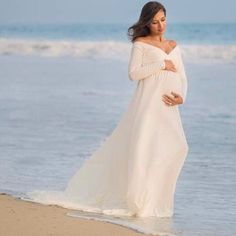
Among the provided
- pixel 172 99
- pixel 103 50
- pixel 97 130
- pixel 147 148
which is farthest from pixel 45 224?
pixel 103 50

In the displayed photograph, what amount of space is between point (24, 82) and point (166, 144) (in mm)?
14448

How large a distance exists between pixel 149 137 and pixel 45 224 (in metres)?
1.41

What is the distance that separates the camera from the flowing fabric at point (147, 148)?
7605 mm

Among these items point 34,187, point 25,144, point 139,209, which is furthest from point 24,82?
point 139,209

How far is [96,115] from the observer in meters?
15.2

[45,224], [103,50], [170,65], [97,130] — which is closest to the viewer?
[45,224]

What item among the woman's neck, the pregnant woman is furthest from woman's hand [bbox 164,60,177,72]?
the woman's neck

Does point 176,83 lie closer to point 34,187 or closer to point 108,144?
point 108,144

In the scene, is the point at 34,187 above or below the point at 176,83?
below

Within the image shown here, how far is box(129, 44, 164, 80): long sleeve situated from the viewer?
7590 millimetres

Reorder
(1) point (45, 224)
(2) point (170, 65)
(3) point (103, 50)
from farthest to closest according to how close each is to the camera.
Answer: (3) point (103, 50) < (2) point (170, 65) < (1) point (45, 224)

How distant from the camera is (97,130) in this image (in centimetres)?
1323

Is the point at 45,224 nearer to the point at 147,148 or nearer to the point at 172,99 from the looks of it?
the point at 147,148

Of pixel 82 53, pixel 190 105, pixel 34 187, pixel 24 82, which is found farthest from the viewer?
pixel 82 53
